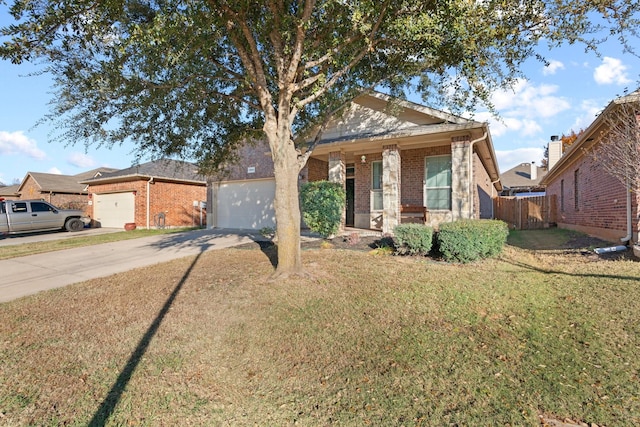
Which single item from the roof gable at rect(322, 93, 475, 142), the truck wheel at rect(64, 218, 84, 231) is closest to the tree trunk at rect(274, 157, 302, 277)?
the roof gable at rect(322, 93, 475, 142)

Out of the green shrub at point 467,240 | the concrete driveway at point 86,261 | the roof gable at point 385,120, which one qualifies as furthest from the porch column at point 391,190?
the concrete driveway at point 86,261

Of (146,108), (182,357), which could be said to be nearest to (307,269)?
(182,357)

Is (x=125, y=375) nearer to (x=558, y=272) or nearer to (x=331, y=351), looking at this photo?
(x=331, y=351)

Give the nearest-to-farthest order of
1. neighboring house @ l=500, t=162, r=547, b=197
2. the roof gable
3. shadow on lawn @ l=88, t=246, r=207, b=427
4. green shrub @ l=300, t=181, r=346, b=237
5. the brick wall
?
shadow on lawn @ l=88, t=246, r=207, b=427
the brick wall
the roof gable
green shrub @ l=300, t=181, r=346, b=237
neighboring house @ l=500, t=162, r=547, b=197

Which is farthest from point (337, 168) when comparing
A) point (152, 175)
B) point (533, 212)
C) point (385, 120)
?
point (152, 175)

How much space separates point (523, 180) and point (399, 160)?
27055mm

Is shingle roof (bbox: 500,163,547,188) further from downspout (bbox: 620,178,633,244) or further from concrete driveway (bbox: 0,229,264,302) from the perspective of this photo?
concrete driveway (bbox: 0,229,264,302)

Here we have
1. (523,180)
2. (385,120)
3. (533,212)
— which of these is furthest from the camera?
(523,180)

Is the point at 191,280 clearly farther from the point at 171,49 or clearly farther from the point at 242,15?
the point at 242,15

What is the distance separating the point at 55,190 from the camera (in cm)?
2422

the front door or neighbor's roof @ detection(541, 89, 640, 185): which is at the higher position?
neighbor's roof @ detection(541, 89, 640, 185)

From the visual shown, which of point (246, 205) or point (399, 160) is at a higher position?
point (399, 160)

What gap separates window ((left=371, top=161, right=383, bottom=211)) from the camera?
41.1ft

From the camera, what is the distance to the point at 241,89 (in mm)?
7781
